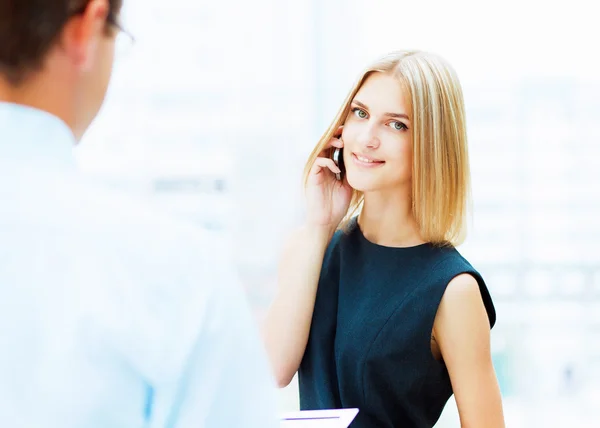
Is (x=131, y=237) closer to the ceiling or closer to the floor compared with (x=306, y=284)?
closer to the ceiling

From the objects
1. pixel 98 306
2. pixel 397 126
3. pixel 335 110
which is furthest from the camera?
pixel 335 110

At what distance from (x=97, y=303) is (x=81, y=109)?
0.60 feet

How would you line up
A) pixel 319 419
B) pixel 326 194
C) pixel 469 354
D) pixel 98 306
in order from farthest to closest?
pixel 326 194, pixel 469 354, pixel 319 419, pixel 98 306

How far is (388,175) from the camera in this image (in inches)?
58.3

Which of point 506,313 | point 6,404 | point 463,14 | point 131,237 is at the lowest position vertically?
point 506,313

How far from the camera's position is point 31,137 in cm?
58

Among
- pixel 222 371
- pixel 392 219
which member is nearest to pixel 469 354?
pixel 392 219

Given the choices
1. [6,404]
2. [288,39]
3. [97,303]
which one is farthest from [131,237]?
[288,39]

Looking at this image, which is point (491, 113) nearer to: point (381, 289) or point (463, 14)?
point (463, 14)

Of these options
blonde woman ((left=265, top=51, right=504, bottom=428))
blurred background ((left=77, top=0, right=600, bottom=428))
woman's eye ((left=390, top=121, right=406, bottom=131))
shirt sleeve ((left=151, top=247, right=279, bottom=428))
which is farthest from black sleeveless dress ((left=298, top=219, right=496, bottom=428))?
blurred background ((left=77, top=0, right=600, bottom=428))

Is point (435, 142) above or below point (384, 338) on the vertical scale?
above

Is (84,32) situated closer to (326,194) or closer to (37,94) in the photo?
(37,94)

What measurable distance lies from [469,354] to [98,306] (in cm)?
97

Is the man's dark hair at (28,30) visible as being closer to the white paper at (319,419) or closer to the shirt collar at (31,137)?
the shirt collar at (31,137)
